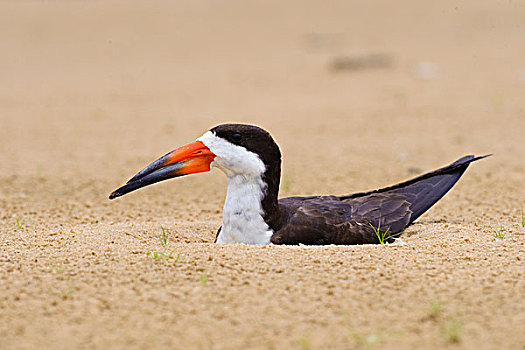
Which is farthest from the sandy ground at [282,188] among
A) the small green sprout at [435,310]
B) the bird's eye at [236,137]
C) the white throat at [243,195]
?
the bird's eye at [236,137]

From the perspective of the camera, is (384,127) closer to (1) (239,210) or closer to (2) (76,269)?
(1) (239,210)

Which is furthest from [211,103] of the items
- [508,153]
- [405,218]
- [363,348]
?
[363,348]

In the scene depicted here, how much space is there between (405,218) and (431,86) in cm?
762

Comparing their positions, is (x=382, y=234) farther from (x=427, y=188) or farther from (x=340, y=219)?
(x=427, y=188)

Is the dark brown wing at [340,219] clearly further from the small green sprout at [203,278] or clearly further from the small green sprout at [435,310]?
the small green sprout at [435,310]

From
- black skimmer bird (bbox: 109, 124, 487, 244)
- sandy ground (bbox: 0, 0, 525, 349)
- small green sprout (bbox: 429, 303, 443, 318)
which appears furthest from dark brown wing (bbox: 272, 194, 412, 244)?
small green sprout (bbox: 429, 303, 443, 318)

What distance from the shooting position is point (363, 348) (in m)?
2.78

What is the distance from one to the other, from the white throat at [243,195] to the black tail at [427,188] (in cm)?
101

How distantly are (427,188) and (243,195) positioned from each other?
1.59 metres

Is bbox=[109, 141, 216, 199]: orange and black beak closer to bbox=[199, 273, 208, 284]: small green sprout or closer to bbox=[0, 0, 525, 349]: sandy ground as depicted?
bbox=[0, 0, 525, 349]: sandy ground

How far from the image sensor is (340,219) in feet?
14.6

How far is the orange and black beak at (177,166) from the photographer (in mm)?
4316

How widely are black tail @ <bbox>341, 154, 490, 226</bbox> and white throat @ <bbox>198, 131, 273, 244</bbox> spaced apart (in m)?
1.01

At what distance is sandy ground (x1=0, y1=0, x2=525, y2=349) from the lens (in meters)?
3.01
